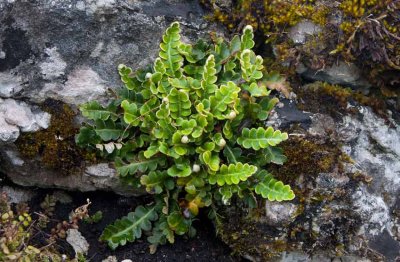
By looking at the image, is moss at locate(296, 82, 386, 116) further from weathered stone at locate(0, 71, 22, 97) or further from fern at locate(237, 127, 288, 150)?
weathered stone at locate(0, 71, 22, 97)

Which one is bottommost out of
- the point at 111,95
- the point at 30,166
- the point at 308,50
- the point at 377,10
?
the point at 30,166

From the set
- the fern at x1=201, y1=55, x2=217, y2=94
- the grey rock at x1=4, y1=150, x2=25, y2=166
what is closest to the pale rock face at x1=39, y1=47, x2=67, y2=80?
the grey rock at x1=4, y1=150, x2=25, y2=166

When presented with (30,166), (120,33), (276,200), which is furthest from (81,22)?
(276,200)

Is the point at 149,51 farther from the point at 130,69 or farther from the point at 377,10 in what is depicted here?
the point at 377,10

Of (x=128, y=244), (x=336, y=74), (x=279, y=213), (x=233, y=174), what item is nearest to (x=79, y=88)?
(x=128, y=244)

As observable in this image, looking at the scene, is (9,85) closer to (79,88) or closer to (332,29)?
(79,88)

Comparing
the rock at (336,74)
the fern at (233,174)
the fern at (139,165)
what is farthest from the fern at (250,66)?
the fern at (139,165)

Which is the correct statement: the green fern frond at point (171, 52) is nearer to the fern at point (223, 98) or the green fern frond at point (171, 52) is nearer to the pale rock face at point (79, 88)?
the fern at point (223, 98)
